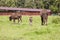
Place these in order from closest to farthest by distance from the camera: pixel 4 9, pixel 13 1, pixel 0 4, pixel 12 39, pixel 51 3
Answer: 1. pixel 12 39
2. pixel 4 9
3. pixel 0 4
4. pixel 13 1
5. pixel 51 3

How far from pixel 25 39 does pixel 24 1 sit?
50048mm

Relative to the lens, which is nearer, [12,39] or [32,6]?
[12,39]

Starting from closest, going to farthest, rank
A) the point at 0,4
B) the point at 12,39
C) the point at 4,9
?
the point at 12,39
the point at 4,9
the point at 0,4

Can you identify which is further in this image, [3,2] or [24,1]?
[24,1]

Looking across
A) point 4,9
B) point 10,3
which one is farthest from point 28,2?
point 4,9

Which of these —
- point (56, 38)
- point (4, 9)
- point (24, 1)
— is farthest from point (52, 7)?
point (56, 38)

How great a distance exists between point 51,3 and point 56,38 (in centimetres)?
4982

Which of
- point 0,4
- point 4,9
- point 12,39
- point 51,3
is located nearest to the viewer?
point 12,39

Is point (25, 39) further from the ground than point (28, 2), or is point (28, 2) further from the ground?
point (25, 39)

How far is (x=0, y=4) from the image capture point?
5475cm

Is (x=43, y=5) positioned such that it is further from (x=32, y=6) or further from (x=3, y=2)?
(x=3, y=2)

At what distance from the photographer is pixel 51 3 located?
206ft

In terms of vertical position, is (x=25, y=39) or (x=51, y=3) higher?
(x=25, y=39)

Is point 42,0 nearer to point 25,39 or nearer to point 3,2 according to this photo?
point 3,2
